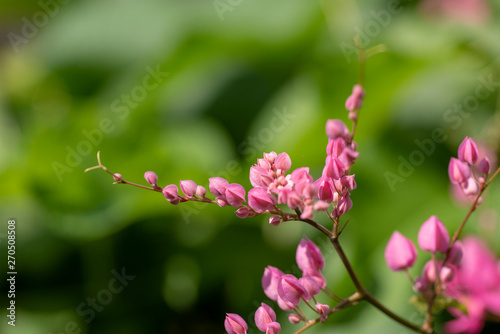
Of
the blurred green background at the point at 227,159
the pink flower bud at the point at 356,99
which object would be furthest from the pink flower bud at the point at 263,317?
the blurred green background at the point at 227,159

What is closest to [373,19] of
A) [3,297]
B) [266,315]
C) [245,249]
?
[245,249]

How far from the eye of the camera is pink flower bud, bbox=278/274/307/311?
0.87ft

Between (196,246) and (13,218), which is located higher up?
(13,218)

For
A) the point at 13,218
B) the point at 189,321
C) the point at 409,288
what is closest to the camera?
the point at 409,288

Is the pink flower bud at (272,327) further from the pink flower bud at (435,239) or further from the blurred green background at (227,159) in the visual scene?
the blurred green background at (227,159)

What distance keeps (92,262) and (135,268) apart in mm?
59

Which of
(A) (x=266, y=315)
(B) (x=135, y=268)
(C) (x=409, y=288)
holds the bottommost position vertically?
(C) (x=409, y=288)

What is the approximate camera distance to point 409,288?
25.2 inches

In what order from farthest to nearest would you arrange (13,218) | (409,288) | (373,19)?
(373,19), (13,218), (409,288)

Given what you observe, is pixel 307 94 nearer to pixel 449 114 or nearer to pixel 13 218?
pixel 449 114

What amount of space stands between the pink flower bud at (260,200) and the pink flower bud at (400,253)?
7cm

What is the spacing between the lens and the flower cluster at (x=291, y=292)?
267 millimetres

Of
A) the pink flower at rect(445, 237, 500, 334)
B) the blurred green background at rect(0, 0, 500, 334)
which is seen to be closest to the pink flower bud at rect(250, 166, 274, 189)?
the pink flower at rect(445, 237, 500, 334)

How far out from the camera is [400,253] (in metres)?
0.28
